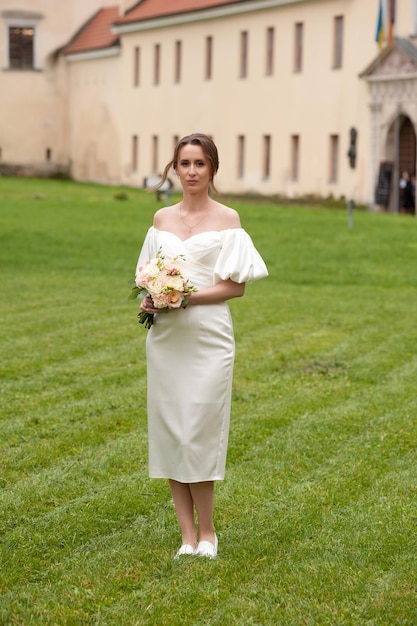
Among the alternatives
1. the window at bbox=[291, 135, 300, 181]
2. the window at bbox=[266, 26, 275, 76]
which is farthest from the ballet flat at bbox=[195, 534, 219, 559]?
the window at bbox=[266, 26, 275, 76]

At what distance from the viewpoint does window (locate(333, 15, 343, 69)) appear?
43469 millimetres

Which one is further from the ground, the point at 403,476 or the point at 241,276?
the point at 241,276

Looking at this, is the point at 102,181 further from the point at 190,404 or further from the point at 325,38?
the point at 190,404

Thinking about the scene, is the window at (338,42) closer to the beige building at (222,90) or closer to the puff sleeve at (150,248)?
the beige building at (222,90)

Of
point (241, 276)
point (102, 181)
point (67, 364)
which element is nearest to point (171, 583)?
point (241, 276)

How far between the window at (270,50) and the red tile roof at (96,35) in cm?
1258

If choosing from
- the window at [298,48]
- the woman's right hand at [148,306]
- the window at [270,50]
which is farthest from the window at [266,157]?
the woman's right hand at [148,306]

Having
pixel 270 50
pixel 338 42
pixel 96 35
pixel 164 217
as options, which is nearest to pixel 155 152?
pixel 96 35

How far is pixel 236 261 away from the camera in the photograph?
20.6 ft

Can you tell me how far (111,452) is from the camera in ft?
28.5

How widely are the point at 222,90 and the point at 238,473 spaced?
141 ft

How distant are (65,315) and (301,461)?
7.34 metres

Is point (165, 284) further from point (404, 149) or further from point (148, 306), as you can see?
point (404, 149)

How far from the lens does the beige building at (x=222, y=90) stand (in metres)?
42.0
